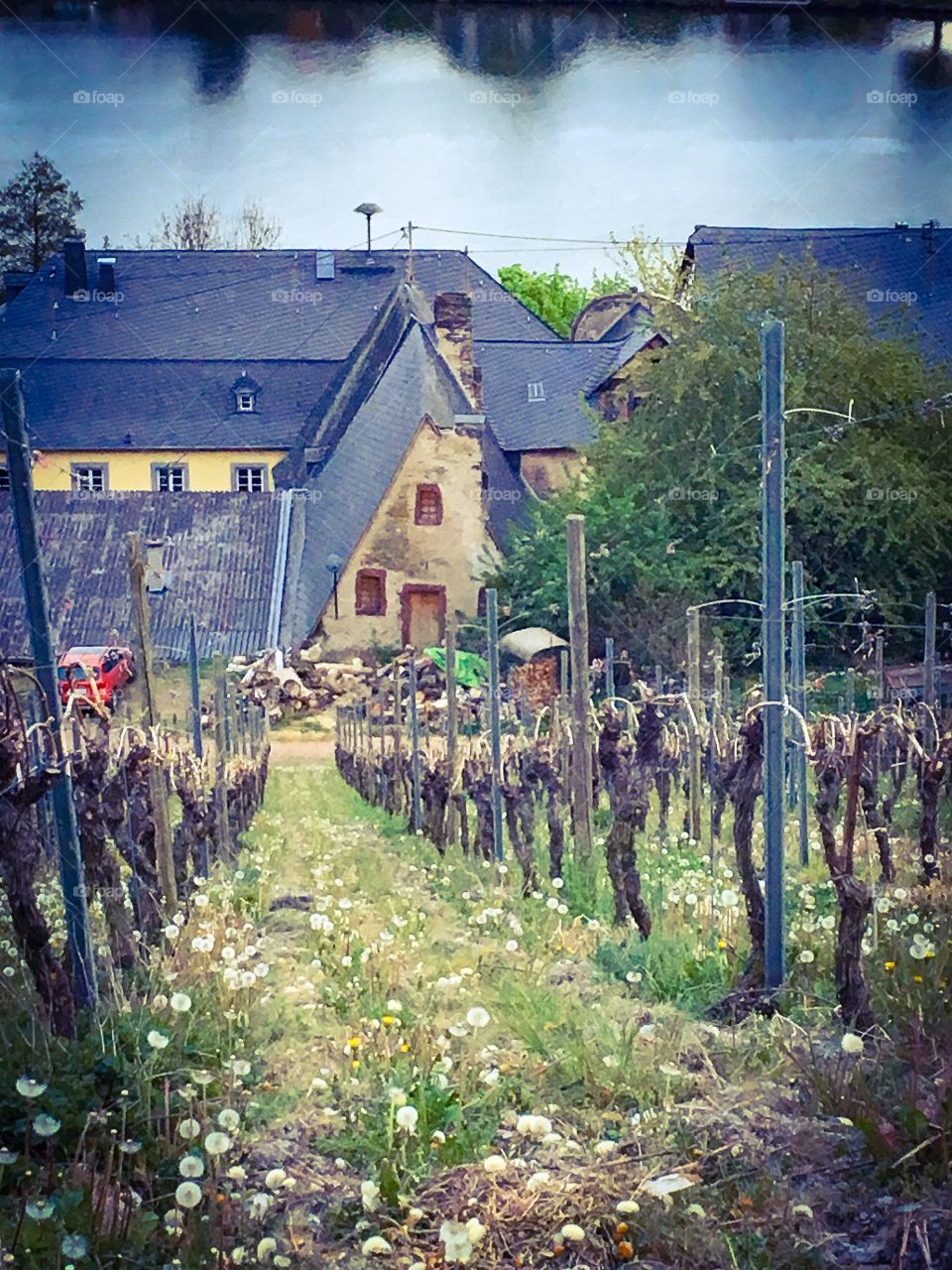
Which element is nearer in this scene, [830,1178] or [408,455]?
[830,1178]

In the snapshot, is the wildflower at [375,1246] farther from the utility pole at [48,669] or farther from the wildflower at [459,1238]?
the utility pole at [48,669]

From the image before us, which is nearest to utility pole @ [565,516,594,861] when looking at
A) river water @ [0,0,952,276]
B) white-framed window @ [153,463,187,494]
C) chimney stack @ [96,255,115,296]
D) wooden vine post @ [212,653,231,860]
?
river water @ [0,0,952,276]

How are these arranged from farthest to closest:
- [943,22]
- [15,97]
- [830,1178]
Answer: [943,22], [15,97], [830,1178]

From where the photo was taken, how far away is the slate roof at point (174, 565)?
398 centimetres

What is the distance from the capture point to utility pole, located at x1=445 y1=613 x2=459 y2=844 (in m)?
4.31

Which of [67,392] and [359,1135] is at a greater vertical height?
[67,392]

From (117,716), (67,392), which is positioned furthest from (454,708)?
(67,392)

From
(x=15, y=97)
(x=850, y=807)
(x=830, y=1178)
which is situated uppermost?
(x=15, y=97)

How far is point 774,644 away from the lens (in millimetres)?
3074

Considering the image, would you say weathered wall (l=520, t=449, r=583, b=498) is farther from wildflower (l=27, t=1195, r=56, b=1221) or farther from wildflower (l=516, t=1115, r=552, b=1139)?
wildflower (l=27, t=1195, r=56, b=1221)

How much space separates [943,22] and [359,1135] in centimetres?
323

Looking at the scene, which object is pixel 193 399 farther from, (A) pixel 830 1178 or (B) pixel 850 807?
(A) pixel 830 1178

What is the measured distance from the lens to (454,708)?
466 cm

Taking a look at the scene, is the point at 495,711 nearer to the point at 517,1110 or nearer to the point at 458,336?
the point at 458,336
